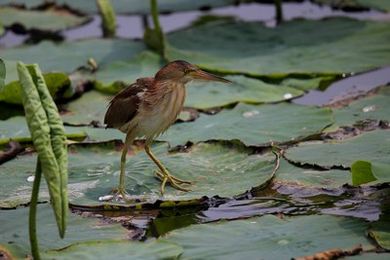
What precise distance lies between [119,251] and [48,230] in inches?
24.4

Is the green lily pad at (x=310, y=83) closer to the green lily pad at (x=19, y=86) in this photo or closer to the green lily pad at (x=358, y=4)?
the green lily pad at (x=19, y=86)

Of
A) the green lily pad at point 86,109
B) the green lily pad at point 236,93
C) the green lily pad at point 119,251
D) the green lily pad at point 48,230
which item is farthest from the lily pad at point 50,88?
the green lily pad at point 119,251

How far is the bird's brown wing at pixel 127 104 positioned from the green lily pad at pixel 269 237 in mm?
951

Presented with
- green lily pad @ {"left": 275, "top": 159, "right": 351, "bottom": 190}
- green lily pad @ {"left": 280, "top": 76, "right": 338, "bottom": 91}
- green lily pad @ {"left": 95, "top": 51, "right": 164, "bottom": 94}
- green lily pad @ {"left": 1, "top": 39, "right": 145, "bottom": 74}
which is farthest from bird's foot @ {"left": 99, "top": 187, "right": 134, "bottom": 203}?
green lily pad @ {"left": 1, "top": 39, "right": 145, "bottom": 74}

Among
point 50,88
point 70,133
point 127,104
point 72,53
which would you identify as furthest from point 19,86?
point 127,104

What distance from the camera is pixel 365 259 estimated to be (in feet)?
14.2

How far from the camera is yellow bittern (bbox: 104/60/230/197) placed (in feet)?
18.2

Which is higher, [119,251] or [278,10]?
[119,251]

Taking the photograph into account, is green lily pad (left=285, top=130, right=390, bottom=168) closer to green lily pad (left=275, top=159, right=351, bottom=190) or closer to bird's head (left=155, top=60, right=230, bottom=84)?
green lily pad (left=275, top=159, right=351, bottom=190)

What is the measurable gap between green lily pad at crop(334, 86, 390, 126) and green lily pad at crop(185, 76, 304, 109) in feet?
1.71

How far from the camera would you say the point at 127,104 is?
5.62 meters

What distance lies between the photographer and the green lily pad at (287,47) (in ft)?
24.7

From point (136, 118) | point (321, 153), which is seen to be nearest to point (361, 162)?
point (321, 153)

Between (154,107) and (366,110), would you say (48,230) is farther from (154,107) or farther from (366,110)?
(366,110)
